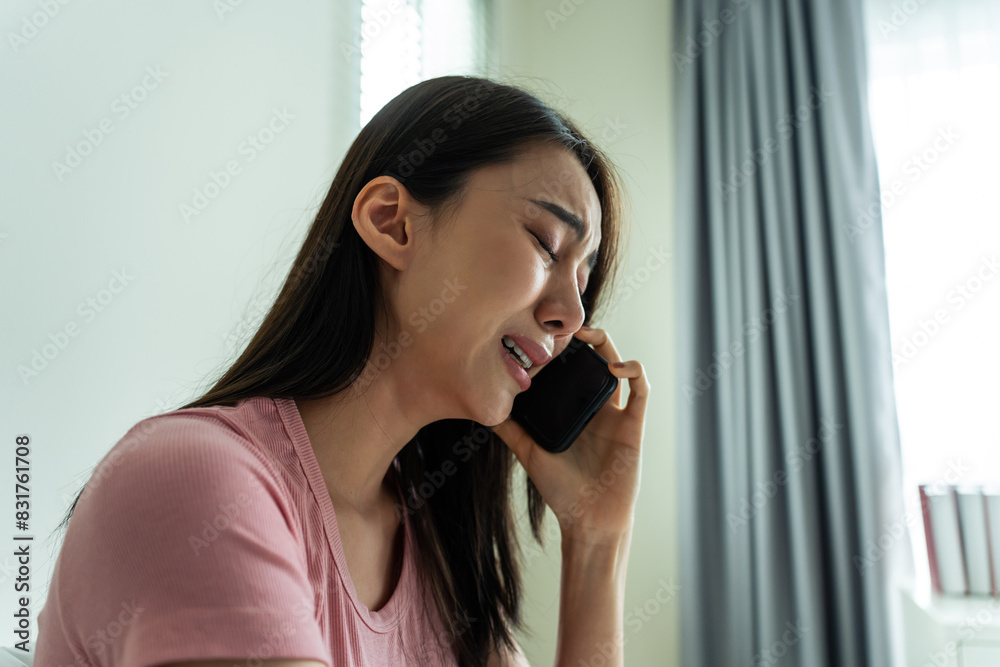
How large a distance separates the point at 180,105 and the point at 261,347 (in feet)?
1.48

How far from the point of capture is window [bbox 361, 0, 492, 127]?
1591mm

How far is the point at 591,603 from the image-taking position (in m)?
1.05

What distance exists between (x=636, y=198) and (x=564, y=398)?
1.68 m

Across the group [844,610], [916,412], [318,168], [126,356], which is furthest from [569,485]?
[916,412]

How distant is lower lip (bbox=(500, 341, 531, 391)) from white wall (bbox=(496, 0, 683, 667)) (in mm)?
1605

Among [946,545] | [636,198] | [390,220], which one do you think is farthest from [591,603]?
[636,198]

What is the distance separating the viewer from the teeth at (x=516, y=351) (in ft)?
2.77

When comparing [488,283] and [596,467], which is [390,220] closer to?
[488,283]

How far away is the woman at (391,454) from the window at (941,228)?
1.56m

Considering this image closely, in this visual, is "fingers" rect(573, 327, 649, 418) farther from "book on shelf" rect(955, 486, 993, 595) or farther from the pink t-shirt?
"book on shelf" rect(955, 486, 993, 595)

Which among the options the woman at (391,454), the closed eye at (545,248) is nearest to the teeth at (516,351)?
the woman at (391,454)

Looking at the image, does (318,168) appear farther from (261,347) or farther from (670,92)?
(670,92)

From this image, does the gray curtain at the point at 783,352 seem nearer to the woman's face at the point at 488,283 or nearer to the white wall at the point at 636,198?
the white wall at the point at 636,198

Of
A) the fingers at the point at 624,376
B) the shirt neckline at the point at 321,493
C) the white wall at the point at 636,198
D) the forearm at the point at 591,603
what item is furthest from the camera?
the white wall at the point at 636,198
